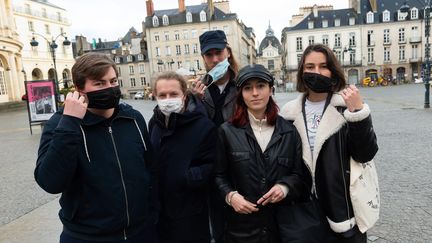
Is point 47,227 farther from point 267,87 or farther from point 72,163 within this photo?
point 267,87

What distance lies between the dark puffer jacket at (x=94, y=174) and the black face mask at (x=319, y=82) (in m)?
1.36

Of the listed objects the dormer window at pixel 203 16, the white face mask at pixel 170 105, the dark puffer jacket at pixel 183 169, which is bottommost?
the dark puffer jacket at pixel 183 169

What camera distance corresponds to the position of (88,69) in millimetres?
2301

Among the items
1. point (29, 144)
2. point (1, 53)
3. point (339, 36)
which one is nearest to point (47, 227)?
point (29, 144)

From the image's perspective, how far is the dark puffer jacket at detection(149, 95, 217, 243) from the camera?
9.31 ft

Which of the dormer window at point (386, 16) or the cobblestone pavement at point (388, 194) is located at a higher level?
the dormer window at point (386, 16)

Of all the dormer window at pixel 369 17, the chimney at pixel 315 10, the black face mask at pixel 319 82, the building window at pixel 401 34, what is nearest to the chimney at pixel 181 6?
the chimney at pixel 315 10

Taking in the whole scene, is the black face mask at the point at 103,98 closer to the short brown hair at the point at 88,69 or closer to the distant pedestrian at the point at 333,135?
the short brown hair at the point at 88,69

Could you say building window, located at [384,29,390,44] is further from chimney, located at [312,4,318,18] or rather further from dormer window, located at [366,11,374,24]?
chimney, located at [312,4,318,18]

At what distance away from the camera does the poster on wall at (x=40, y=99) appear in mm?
15344

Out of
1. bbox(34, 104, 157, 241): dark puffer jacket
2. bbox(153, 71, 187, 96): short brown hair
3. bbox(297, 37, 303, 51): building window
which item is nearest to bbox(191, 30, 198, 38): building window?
bbox(297, 37, 303, 51): building window

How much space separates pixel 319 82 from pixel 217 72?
105cm

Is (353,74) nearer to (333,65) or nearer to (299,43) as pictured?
(299,43)

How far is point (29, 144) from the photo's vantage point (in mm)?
12773
